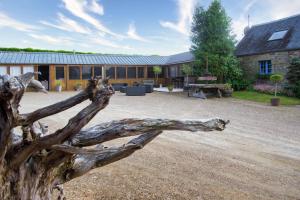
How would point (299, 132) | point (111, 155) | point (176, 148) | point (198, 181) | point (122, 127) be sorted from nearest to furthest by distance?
point (122, 127) → point (111, 155) → point (198, 181) → point (176, 148) → point (299, 132)

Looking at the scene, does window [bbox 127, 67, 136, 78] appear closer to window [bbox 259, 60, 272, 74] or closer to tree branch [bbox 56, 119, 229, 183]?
window [bbox 259, 60, 272, 74]

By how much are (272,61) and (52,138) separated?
19963 millimetres

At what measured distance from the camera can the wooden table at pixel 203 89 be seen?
17.4m

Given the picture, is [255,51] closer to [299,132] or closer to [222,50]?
[222,50]

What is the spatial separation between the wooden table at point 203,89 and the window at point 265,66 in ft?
15.7

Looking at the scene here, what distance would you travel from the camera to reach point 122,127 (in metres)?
2.27

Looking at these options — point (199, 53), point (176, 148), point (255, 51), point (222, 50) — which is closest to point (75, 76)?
point (199, 53)

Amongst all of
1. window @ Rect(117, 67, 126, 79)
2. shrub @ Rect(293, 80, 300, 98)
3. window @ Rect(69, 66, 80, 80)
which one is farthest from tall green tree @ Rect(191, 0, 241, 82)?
window @ Rect(69, 66, 80, 80)

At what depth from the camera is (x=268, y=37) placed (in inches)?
830

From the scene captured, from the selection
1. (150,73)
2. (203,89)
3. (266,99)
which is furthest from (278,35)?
(150,73)

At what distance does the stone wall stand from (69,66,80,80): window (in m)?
14.7

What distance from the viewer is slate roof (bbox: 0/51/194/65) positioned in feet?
79.9

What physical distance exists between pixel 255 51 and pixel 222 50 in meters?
2.70

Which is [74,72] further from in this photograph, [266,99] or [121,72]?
[266,99]
